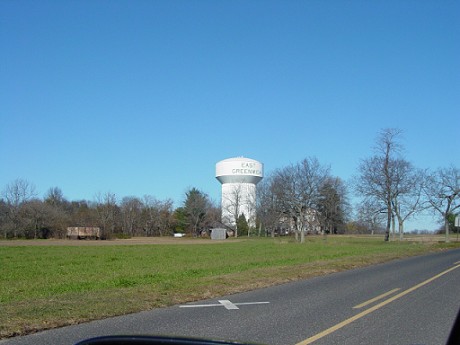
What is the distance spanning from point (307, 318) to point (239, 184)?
312ft

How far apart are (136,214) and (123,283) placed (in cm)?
11231

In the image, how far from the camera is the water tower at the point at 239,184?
3996 inches

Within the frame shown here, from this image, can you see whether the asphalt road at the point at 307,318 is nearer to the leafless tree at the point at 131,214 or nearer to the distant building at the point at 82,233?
the distant building at the point at 82,233

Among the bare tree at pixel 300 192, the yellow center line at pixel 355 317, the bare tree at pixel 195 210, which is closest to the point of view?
the yellow center line at pixel 355 317

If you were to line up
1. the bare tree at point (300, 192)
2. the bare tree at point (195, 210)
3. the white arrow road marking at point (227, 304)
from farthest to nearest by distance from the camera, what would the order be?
the bare tree at point (195, 210)
the bare tree at point (300, 192)
the white arrow road marking at point (227, 304)

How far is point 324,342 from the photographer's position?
7.40 meters

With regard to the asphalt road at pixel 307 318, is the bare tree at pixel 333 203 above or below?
above

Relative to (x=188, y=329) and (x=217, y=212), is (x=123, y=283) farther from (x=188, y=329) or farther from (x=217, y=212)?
(x=217, y=212)

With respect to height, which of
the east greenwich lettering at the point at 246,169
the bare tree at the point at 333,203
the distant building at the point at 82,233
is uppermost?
the east greenwich lettering at the point at 246,169

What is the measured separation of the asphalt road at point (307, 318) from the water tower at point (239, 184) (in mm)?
87144

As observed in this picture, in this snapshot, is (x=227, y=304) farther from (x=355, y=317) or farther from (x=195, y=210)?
(x=195, y=210)

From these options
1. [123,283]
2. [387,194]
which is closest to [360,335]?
[123,283]

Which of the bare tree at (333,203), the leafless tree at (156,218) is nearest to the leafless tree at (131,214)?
the leafless tree at (156,218)

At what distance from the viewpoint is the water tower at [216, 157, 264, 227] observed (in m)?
102
